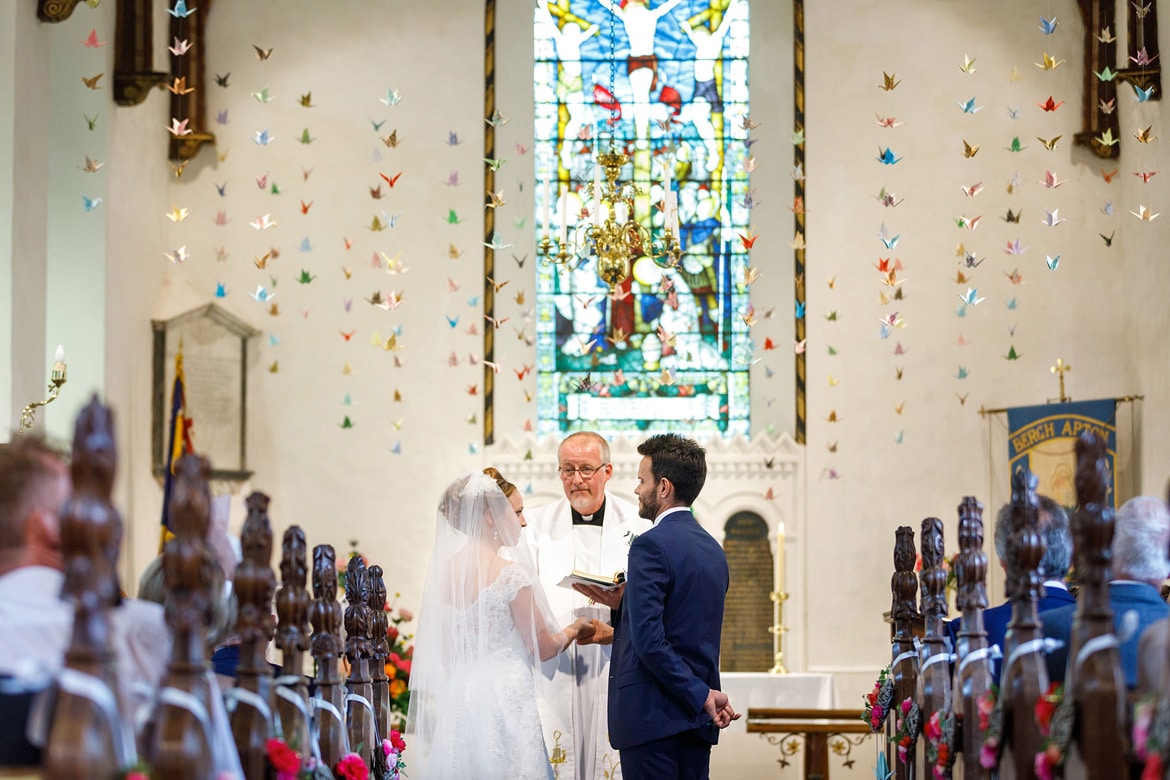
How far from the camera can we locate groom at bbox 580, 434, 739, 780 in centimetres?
434

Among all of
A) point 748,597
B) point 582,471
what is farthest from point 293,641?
point 748,597

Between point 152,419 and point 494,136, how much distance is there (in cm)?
320

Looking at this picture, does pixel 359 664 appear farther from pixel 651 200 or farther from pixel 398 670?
pixel 651 200

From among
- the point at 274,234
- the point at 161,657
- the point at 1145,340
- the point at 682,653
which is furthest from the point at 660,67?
the point at 161,657

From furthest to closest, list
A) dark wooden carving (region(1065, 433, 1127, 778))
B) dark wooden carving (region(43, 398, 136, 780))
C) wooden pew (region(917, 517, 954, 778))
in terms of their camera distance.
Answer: wooden pew (region(917, 517, 954, 778))
dark wooden carving (region(1065, 433, 1127, 778))
dark wooden carving (region(43, 398, 136, 780))

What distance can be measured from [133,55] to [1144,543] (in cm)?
759

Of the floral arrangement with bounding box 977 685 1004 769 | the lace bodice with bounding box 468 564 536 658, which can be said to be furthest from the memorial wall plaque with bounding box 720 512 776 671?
the floral arrangement with bounding box 977 685 1004 769

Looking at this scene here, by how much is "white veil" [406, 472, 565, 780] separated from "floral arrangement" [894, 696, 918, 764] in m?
1.21

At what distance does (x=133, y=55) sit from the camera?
29.2ft

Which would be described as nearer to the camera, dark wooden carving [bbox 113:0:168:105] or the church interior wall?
dark wooden carving [bbox 113:0:168:105]

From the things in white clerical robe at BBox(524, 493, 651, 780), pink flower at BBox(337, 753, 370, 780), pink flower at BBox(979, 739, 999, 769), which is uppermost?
pink flower at BBox(979, 739, 999, 769)

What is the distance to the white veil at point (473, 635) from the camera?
4664 millimetres

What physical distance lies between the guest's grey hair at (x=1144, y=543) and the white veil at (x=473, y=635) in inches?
84.9

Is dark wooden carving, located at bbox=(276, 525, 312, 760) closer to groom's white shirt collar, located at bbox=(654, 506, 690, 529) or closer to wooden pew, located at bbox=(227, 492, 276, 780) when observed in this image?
wooden pew, located at bbox=(227, 492, 276, 780)
